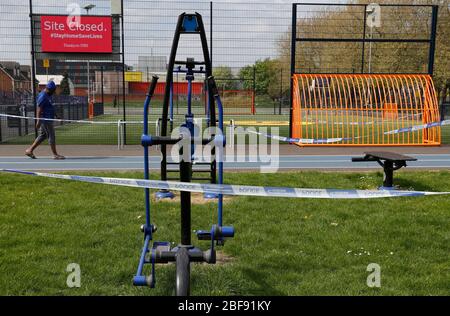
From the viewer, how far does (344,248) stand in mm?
4980

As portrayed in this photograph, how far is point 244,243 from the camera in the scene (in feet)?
16.8

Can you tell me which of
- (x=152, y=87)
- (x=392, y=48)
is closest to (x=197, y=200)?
(x=152, y=87)

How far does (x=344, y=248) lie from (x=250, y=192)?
2.10 meters

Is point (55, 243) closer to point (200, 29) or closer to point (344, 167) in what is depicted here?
point (200, 29)

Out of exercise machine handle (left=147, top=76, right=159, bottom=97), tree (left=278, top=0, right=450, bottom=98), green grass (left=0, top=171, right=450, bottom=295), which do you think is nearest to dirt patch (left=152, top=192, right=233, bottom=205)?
green grass (left=0, top=171, right=450, bottom=295)

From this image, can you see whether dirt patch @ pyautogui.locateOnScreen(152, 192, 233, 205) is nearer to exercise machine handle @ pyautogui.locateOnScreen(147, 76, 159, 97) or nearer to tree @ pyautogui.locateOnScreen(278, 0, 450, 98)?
exercise machine handle @ pyautogui.locateOnScreen(147, 76, 159, 97)

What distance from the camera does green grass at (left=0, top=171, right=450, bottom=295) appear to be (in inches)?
159

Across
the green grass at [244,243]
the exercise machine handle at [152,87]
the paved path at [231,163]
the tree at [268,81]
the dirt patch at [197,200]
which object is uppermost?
the tree at [268,81]

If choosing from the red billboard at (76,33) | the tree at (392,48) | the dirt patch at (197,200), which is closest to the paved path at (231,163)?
the dirt patch at (197,200)

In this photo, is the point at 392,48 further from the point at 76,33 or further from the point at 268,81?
the point at 76,33

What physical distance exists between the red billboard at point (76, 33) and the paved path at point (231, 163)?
16.2ft

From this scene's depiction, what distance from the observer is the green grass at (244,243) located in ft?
13.2

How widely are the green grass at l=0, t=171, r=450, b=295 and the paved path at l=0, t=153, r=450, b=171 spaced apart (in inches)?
105

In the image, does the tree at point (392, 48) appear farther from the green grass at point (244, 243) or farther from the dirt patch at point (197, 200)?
the green grass at point (244, 243)
